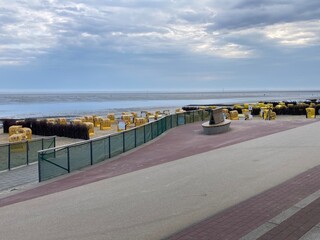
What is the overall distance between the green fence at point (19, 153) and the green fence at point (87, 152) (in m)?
3.23

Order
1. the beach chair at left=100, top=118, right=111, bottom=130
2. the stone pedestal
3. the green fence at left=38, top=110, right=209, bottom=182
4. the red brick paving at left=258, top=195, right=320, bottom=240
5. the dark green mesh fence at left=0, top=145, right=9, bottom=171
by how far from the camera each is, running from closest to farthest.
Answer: the red brick paving at left=258, top=195, right=320, bottom=240, the green fence at left=38, top=110, right=209, bottom=182, the dark green mesh fence at left=0, top=145, right=9, bottom=171, the stone pedestal, the beach chair at left=100, top=118, right=111, bottom=130

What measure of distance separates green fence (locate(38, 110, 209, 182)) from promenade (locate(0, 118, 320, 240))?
1.67 ft


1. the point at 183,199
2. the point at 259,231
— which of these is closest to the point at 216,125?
the point at 183,199

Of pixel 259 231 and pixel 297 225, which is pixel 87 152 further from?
pixel 297 225

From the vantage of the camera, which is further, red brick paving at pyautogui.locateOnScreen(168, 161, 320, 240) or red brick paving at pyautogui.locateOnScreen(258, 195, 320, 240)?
red brick paving at pyautogui.locateOnScreen(168, 161, 320, 240)

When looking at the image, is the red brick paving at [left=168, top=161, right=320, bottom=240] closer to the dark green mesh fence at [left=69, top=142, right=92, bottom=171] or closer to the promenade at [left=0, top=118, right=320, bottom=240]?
the promenade at [left=0, top=118, right=320, bottom=240]

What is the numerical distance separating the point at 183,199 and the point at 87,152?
689cm

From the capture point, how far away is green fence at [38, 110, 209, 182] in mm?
12594

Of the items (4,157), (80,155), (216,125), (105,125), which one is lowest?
(105,125)

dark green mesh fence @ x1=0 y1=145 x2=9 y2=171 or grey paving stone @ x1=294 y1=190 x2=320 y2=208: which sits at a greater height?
grey paving stone @ x1=294 y1=190 x2=320 y2=208

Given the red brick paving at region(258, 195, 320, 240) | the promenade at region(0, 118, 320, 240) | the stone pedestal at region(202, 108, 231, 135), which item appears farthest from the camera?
the stone pedestal at region(202, 108, 231, 135)

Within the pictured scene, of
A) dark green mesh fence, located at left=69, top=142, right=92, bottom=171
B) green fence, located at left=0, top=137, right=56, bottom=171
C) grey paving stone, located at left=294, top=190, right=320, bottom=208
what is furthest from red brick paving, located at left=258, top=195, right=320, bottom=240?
green fence, located at left=0, top=137, right=56, bottom=171

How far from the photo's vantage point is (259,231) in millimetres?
5789

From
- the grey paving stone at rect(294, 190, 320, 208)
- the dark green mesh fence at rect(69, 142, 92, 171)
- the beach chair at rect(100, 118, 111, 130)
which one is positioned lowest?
the beach chair at rect(100, 118, 111, 130)
